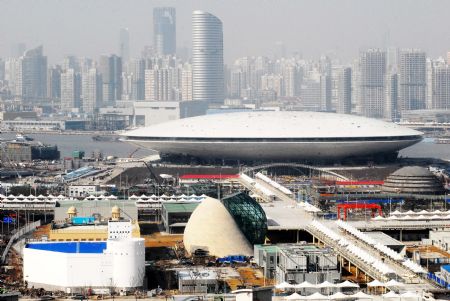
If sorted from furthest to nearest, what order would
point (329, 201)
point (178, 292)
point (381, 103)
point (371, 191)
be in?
point (381, 103) → point (371, 191) → point (329, 201) → point (178, 292)

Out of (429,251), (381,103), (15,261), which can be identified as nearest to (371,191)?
(429,251)

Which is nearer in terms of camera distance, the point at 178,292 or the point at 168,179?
the point at 178,292

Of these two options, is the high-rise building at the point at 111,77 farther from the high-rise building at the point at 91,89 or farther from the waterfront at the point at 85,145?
the waterfront at the point at 85,145

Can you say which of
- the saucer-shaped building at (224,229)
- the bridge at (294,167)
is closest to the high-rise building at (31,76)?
the bridge at (294,167)

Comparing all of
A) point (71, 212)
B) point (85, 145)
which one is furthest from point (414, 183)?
point (85, 145)

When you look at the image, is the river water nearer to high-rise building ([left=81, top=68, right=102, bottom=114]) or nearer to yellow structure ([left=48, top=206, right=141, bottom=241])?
high-rise building ([left=81, top=68, right=102, bottom=114])

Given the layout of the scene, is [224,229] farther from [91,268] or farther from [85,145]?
[85,145]

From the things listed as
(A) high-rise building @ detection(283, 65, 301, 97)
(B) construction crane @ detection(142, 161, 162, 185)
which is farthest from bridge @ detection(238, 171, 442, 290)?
(A) high-rise building @ detection(283, 65, 301, 97)

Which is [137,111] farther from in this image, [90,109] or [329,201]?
[329,201]

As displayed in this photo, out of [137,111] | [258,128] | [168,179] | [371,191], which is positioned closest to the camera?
[371,191]
